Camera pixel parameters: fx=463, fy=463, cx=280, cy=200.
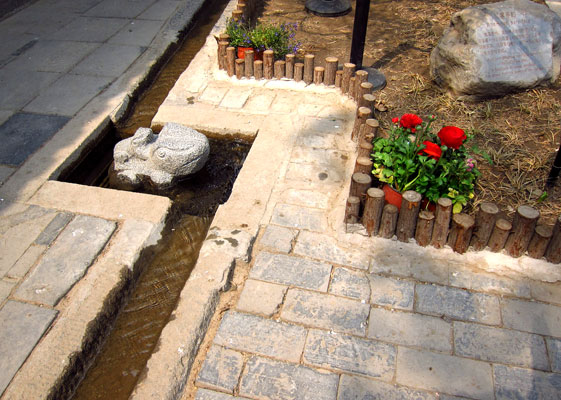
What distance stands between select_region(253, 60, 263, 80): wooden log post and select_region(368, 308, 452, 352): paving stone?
11.7 feet

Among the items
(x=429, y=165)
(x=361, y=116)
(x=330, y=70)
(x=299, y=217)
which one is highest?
(x=429, y=165)

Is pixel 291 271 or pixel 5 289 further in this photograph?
pixel 291 271

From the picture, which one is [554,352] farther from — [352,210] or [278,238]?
[278,238]

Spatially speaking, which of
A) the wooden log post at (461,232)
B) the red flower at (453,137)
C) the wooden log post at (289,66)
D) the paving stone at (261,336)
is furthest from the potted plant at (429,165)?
the wooden log post at (289,66)

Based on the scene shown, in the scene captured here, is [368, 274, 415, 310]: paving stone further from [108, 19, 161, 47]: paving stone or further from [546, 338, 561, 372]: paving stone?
[108, 19, 161, 47]: paving stone

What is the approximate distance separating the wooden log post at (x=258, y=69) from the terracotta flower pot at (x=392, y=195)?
2719 millimetres

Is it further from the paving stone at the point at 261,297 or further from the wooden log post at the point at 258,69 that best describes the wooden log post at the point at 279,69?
the paving stone at the point at 261,297

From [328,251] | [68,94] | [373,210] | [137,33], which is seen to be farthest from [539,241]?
[137,33]

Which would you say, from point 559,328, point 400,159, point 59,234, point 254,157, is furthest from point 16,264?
point 559,328

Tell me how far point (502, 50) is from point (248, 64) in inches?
115

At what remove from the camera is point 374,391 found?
106 inches

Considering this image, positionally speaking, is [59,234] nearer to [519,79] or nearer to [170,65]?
[170,65]

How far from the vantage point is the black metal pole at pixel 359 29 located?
5.21 meters

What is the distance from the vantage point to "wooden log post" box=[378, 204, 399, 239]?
136 inches
